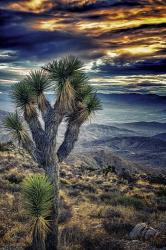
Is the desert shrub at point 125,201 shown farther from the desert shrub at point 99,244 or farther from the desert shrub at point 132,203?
the desert shrub at point 99,244

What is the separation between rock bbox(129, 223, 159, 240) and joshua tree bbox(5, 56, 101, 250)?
2.27m

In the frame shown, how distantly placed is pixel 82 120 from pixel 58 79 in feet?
4.69

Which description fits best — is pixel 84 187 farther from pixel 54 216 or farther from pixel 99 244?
pixel 54 216

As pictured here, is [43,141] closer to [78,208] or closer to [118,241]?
[118,241]

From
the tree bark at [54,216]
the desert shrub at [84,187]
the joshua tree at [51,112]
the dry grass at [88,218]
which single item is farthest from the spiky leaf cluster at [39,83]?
the desert shrub at [84,187]

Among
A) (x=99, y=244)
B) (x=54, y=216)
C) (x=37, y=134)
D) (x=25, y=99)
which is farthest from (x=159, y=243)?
(x=25, y=99)

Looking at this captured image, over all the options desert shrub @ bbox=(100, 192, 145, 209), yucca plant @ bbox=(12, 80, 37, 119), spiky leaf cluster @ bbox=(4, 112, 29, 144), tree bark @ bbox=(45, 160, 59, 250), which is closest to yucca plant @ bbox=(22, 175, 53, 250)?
tree bark @ bbox=(45, 160, 59, 250)

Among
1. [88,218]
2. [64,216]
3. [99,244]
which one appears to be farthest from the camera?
[88,218]

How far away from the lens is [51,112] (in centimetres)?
906

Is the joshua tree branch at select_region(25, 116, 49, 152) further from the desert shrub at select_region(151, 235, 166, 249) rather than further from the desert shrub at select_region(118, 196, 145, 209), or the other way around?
the desert shrub at select_region(118, 196, 145, 209)

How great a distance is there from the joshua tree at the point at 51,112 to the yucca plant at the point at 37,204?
2.35ft

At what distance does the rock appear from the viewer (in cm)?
934

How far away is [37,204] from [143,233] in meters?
3.37

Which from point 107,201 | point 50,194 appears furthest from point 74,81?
point 107,201
